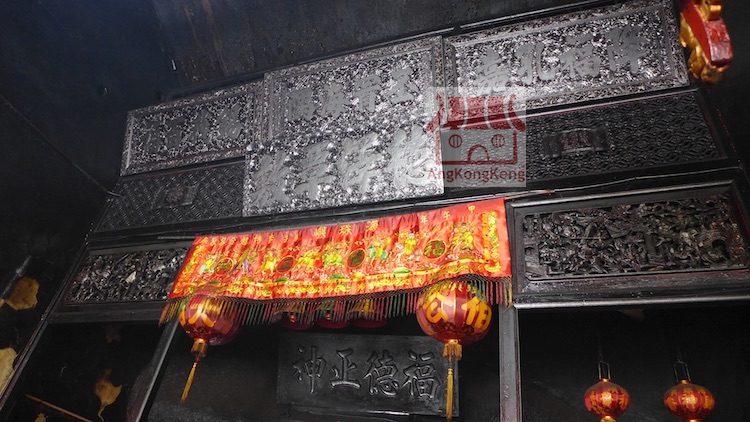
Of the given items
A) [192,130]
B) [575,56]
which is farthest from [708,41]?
[192,130]

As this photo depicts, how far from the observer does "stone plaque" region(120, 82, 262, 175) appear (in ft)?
13.3

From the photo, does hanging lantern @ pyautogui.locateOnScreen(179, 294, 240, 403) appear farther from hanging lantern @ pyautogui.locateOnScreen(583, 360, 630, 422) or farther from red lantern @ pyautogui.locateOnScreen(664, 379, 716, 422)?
red lantern @ pyautogui.locateOnScreen(664, 379, 716, 422)

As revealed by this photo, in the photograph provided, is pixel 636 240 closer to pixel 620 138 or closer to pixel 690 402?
pixel 620 138

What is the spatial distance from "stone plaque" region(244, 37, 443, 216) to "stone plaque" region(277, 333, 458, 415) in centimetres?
106

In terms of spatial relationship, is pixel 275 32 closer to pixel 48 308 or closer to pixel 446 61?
pixel 446 61

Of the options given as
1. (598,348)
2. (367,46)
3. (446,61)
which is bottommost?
(598,348)

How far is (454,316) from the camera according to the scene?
2.35 meters

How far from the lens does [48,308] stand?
11.8 ft

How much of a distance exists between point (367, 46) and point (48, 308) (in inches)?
129

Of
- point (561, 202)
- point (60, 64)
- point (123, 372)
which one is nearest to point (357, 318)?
point (561, 202)

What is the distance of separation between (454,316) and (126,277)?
2.55 m

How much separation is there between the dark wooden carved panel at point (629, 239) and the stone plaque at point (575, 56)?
917mm

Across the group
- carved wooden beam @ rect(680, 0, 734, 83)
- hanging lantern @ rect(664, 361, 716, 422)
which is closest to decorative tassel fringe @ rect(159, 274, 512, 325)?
hanging lantern @ rect(664, 361, 716, 422)

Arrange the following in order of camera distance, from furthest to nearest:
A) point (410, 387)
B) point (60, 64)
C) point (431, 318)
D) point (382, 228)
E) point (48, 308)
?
1. point (60, 64)
2. point (48, 308)
3. point (410, 387)
4. point (382, 228)
5. point (431, 318)
